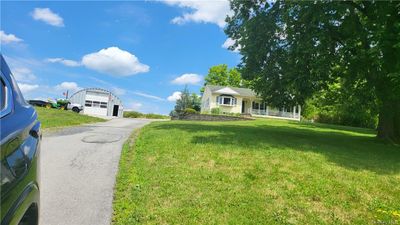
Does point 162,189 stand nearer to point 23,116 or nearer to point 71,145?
point 23,116

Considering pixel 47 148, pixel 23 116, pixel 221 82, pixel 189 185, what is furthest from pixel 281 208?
pixel 221 82

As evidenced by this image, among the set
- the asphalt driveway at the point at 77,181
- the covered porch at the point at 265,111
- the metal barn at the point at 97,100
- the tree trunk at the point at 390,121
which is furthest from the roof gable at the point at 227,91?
the asphalt driveway at the point at 77,181

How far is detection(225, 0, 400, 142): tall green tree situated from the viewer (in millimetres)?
12867

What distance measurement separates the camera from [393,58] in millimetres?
12633

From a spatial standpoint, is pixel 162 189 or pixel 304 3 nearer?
pixel 162 189

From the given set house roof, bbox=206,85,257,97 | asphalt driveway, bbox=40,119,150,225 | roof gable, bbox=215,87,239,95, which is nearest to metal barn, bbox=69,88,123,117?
house roof, bbox=206,85,257,97

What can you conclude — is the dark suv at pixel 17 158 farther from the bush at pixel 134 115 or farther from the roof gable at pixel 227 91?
the roof gable at pixel 227 91

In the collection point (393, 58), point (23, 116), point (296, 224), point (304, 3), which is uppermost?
point (304, 3)

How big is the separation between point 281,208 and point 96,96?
48.4 meters

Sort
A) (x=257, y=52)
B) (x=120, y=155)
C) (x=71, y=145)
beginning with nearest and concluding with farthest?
(x=120, y=155) → (x=71, y=145) → (x=257, y=52)

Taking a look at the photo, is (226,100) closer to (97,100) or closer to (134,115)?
(134,115)

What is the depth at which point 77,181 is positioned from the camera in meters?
6.60

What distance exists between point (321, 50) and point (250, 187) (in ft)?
27.7

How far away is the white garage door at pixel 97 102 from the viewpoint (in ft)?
166
